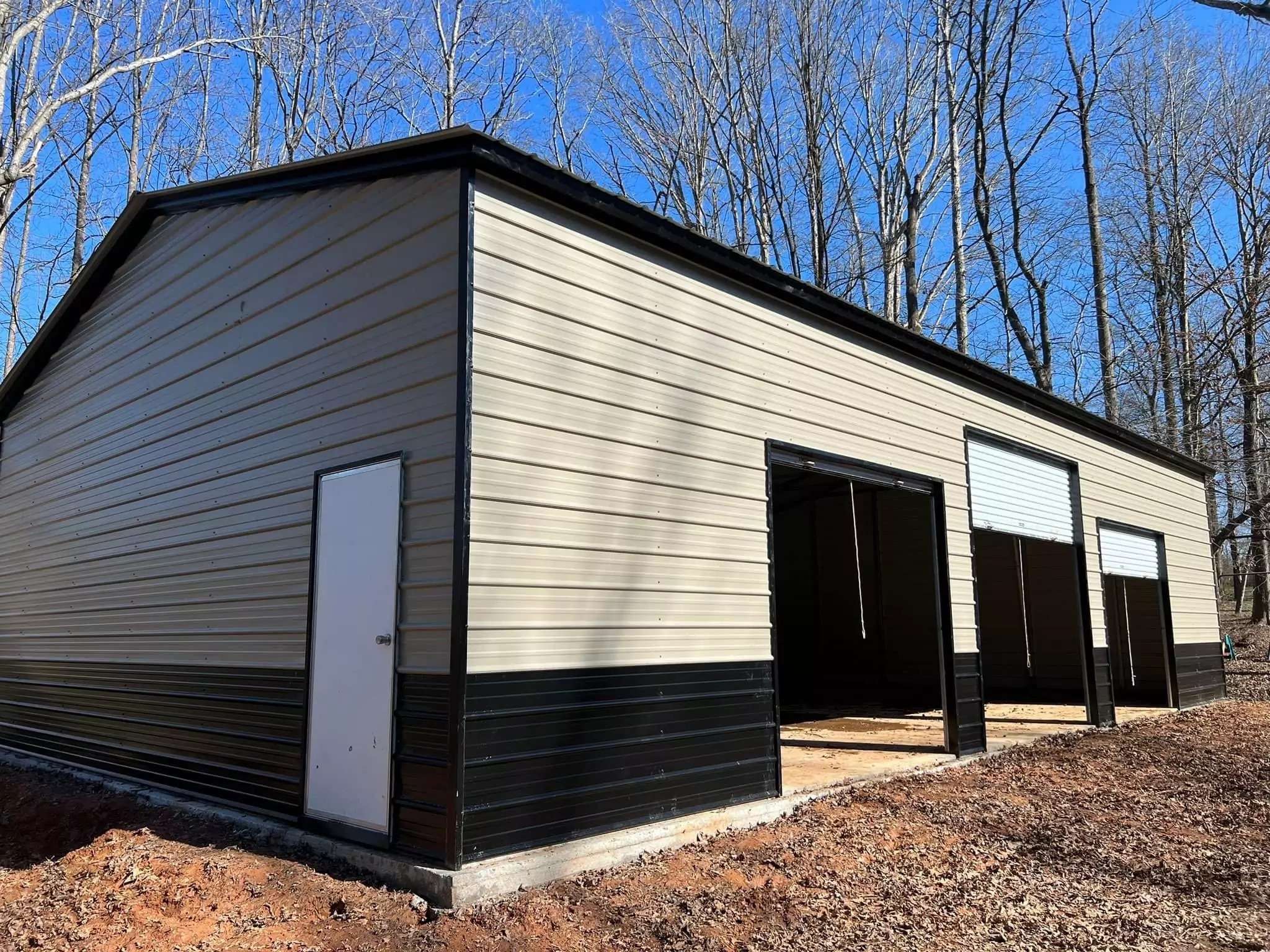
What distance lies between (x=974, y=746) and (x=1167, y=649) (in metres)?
6.06

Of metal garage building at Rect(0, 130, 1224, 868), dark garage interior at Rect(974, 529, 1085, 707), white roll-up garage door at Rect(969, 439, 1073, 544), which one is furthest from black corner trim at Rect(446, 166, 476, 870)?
dark garage interior at Rect(974, 529, 1085, 707)

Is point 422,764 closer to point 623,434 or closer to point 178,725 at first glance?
point 623,434

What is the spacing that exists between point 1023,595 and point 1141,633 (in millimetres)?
2273

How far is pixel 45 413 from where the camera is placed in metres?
Answer: 8.74

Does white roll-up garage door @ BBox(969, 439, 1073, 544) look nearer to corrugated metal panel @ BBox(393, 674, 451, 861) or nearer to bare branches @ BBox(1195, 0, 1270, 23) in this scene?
bare branches @ BBox(1195, 0, 1270, 23)

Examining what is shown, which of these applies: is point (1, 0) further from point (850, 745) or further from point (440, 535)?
point (850, 745)

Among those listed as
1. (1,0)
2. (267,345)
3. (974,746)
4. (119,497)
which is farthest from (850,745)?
(1,0)

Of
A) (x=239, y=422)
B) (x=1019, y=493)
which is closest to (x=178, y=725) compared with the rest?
(x=239, y=422)

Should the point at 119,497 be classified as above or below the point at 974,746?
above

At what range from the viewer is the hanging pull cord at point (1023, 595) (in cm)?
1225

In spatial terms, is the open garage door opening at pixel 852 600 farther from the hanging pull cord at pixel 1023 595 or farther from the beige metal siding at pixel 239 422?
the beige metal siding at pixel 239 422

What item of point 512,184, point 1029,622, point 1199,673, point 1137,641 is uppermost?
point 512,184

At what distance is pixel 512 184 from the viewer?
183 inches

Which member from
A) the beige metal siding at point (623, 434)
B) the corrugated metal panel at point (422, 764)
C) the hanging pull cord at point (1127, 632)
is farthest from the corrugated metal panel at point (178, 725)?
the hanging pull cord at point (1127, 632)
